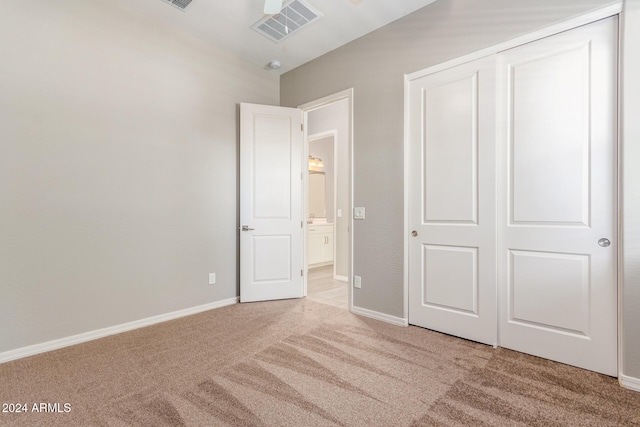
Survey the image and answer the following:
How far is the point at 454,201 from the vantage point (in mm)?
2580

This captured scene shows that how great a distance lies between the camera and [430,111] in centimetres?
271

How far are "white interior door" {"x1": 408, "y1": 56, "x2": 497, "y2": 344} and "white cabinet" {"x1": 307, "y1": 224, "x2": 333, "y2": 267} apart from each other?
309cm

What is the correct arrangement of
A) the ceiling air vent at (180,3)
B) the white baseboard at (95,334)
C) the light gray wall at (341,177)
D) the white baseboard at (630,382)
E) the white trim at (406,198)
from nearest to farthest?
1. the white baseboard at (630,382)
2. the white baseboard at (95,334)
3. the ceiling air vent at (180,3)
4. the white trim at (406,198)
5. the light gray wall at (341,177)

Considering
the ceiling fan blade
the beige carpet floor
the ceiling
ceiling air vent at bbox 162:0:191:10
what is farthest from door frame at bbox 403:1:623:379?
ceiling air vent at bbox 162:0:191:10

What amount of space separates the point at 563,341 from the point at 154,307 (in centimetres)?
340

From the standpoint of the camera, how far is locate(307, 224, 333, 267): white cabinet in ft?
18.9

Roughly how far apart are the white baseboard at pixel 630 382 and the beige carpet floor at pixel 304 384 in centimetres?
5

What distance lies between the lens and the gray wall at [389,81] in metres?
2.34

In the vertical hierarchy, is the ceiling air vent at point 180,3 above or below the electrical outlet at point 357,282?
above

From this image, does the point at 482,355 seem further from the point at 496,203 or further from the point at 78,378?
the point at 78,378

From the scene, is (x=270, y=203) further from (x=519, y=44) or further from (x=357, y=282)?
(x=519, y=44)

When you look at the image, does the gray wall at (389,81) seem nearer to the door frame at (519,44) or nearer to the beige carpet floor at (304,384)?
the door frame at (519,44)

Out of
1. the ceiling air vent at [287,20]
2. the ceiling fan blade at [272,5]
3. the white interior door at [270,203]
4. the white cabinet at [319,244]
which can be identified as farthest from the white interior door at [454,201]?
the white cabinet at [319,244]

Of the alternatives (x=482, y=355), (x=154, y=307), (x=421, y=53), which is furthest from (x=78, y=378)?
(x=421, y=53)
